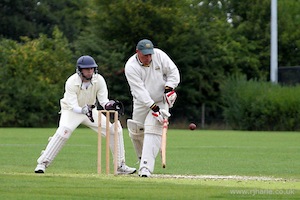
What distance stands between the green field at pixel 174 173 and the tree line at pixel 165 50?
13313mm

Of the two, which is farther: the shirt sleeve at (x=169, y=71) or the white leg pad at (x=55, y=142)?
the white leg pad at (x=55, y=142)

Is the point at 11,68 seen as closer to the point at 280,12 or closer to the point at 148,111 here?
the point at 280,12

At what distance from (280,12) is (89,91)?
43.4m

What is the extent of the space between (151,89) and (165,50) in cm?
3436

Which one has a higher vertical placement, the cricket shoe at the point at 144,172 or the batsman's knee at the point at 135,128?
the batsman's knee at the point at 135,128

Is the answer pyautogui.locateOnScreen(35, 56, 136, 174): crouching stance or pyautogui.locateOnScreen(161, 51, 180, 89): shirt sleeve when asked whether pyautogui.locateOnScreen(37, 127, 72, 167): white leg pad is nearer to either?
pyautogui.locateOnScreen(35, 56, 136, 174): crouching stance

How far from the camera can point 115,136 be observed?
14586 millimetres

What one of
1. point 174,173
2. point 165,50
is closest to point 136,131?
point 174,173

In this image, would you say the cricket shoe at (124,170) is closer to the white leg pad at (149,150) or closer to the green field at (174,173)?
the green field at (174,173)

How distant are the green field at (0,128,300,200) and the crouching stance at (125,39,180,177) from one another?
1.48ft

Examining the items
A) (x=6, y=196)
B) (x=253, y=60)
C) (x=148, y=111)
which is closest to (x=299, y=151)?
(x=148, y=111)

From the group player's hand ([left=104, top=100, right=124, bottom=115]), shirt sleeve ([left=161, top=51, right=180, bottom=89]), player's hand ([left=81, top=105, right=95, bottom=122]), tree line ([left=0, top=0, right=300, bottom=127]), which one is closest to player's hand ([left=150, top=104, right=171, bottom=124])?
shirt sleeve ([left=161, top=51, right=180, bottom=89])

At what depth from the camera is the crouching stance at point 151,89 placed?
14.4 metres

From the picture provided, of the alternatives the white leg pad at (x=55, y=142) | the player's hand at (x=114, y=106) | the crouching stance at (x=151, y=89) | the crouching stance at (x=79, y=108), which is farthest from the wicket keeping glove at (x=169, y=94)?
the white leg pad at (x=55, y=142)
